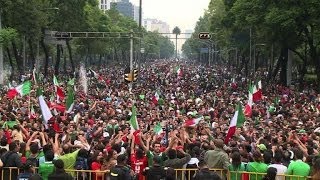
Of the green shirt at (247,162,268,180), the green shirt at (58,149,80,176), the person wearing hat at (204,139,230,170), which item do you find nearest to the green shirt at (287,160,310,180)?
the green shirt at (247,162,268,180)

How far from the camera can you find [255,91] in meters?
27.3

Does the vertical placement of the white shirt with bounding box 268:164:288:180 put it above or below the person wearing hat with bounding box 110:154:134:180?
below

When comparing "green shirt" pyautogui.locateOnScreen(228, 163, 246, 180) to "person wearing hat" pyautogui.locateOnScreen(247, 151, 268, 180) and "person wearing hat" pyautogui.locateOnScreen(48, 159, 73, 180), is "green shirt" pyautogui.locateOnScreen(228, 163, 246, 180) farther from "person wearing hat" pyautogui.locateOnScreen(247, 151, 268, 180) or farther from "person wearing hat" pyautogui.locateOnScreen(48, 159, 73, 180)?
"person wearing hat" pyautogui.locateOnScreen(48, 159, 73, 180)

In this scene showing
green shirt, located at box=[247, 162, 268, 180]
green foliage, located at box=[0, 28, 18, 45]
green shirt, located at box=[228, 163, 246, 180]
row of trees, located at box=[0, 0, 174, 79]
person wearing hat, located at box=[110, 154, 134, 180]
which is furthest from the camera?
row of trees, located at box=[0, 0, 174, 79]

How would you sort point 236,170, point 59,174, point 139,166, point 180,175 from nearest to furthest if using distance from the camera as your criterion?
point 59,174
point 236,170
point 180,175
point 139,166

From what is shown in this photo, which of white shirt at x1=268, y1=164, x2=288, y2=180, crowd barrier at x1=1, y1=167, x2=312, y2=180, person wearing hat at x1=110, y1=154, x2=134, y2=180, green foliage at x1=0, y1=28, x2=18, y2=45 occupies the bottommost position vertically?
crowd barrier at x1=1, y1=167, x2=312, y2=180

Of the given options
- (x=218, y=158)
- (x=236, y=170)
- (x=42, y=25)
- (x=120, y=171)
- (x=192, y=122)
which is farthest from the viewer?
(x=42, y=25)

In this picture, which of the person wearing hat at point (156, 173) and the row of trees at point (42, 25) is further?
the row of trees at point (42, 25)

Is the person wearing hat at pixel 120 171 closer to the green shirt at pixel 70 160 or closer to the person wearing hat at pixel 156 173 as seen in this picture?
the person wearing hat at pixel 156 173

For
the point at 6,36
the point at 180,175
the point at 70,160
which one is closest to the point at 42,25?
the point at 6,36

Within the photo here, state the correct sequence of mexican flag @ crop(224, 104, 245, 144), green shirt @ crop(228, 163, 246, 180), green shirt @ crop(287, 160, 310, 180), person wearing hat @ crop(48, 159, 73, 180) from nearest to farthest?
person wearing hat @ crop(48, 159, 73, 180)
green shirt @ crop(287, 160, 310, 180)
green shirt @ crop(228, 163, 246, 180)
mexican flag @ crop(224, 104, 245, 144)

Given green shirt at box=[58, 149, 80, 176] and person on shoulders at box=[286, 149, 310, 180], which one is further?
green shirt at box=[58, 149, 80, 176]

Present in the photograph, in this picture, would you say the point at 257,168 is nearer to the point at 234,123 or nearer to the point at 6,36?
the point at 234,123

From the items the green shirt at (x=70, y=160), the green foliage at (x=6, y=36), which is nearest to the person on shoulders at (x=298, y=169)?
the green shirt at (x=70, y=160)
